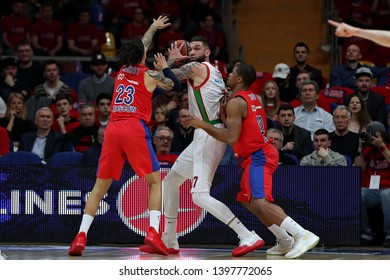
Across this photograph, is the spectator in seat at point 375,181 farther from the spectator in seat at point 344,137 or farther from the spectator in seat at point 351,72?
the spectator in seat at point 351,72

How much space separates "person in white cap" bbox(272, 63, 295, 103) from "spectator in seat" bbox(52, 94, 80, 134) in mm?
3476

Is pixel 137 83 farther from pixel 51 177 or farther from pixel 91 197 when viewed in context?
pixel 51 177

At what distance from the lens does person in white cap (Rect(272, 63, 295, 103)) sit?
60.5 feet

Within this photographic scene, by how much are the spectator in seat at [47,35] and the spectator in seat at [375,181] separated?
8062 millimetres

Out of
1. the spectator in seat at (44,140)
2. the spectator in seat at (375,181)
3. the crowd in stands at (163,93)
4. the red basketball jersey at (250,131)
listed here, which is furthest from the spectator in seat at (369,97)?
the red basketball jersey at (250,131)

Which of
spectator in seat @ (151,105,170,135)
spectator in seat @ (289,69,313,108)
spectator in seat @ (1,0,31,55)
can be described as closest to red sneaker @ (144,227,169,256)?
spectator in seat @ (151,105,170,135)

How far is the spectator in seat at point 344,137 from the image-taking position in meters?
15.9

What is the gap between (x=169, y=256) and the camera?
40.0ft

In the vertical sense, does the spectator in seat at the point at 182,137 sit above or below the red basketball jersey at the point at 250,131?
below

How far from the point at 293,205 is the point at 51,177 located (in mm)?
3290

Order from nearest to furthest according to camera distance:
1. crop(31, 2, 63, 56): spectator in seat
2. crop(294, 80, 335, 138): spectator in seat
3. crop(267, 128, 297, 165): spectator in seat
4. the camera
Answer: the camera < crop(267, 128, 297, 165): spectator in seat < crop(294, 80, 335, 138): spectator in seat < crop(31, 2, 63, 56): spectator in seat

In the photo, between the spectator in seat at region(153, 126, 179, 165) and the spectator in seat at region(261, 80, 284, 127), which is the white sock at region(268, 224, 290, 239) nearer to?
the spectator in seat at region(153, 126, 179, 165)

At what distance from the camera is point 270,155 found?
484 inches
